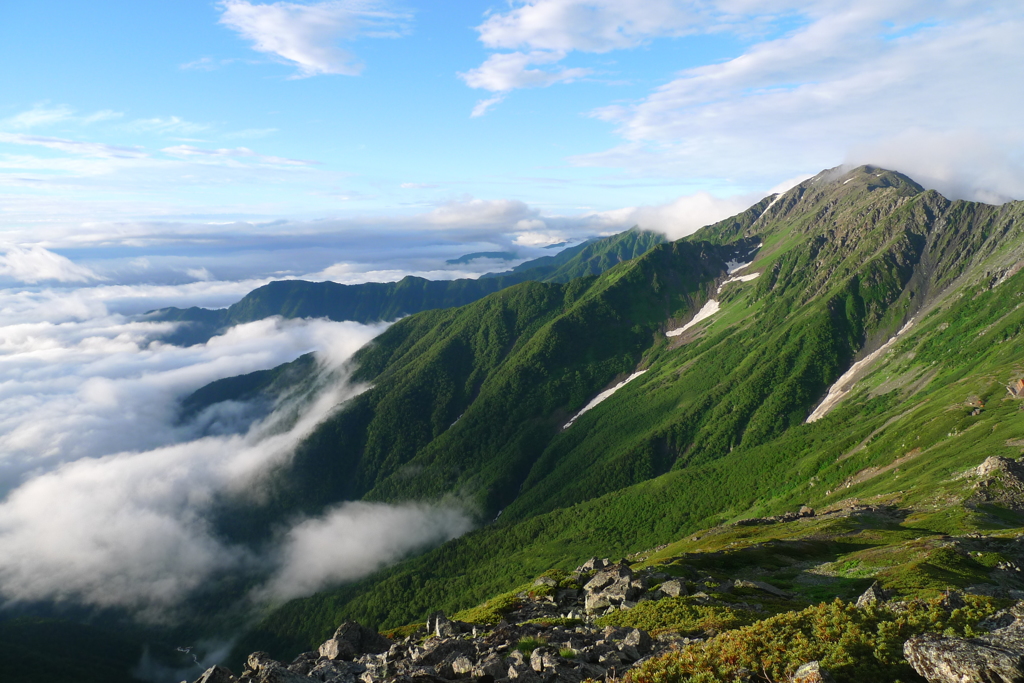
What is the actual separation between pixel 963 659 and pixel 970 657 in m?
0.27

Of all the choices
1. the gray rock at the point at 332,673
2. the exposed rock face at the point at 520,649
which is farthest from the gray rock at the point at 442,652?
the gray rock at the point at 332,673

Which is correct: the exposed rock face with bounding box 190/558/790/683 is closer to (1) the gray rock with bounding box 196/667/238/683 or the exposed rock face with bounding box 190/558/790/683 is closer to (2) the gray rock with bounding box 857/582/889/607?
(1) the gray rock with bounding box 196/667/238/683

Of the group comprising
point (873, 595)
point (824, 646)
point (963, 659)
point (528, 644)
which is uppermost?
point (963, 659)

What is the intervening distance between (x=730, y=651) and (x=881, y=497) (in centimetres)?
14652

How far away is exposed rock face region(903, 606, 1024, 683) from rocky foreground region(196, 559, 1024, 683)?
33 mm

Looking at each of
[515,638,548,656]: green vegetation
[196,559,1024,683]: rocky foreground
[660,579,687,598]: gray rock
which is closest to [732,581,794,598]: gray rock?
[196,559,1024,683]: rocky foreground

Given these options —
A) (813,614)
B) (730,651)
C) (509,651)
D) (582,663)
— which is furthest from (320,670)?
(813,614)

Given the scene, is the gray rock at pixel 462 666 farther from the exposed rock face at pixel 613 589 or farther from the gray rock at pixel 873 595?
the gray rock at pixel 873 595

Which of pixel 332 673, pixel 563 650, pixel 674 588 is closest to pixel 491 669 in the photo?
pixel 563 650

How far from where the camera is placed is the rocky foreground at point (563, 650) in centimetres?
1878

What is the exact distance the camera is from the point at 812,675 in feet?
61.8

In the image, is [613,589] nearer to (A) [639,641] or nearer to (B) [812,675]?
(A) [639,641]

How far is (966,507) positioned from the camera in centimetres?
9700

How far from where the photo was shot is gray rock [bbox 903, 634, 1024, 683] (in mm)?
17359
